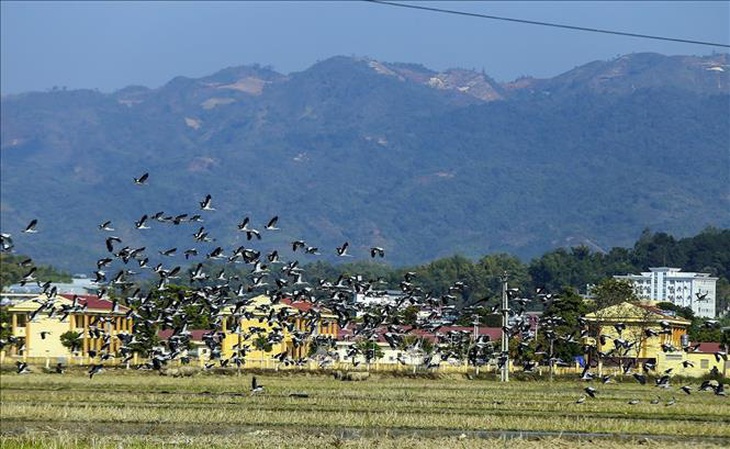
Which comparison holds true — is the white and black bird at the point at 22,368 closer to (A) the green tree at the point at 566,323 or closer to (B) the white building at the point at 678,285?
(A) the green tree at the point at 566,323

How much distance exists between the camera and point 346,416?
47312mm

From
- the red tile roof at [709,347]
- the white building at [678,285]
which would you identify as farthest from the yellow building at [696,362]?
the white building at [678,285]

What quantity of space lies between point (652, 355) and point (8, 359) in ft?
130

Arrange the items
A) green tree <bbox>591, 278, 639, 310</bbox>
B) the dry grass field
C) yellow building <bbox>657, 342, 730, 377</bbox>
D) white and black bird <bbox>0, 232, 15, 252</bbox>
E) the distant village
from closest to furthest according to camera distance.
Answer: the dry grass field < white and black bird <bbox>0, 232, 15, 252</bbox> < the distant village < yellow building <bbox>657, 342, 730, 377</bbox> < green tree <bbox>591, 278, 639, 310</bbox>

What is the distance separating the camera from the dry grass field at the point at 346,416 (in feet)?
128

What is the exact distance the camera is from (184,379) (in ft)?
253

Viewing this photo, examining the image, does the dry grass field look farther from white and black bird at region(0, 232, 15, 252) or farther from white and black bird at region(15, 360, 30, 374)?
white and black bird at region(0, 232, 15, 252)

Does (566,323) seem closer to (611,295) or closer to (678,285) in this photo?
(611,295)

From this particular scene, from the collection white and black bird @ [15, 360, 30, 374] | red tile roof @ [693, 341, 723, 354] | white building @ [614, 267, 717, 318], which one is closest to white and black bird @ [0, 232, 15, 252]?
white and black bird @ [15, 360, 30, 374]

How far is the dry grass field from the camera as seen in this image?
39156mm

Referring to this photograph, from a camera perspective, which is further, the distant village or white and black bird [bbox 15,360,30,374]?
white and black bird [bbox 15,360,30,374]

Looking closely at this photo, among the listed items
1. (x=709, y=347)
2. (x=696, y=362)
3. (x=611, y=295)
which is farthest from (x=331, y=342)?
(x=611, y=295)

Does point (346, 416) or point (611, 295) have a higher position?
point (611, 295)

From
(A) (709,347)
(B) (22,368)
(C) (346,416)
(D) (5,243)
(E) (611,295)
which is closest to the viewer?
(D) (5,243)
